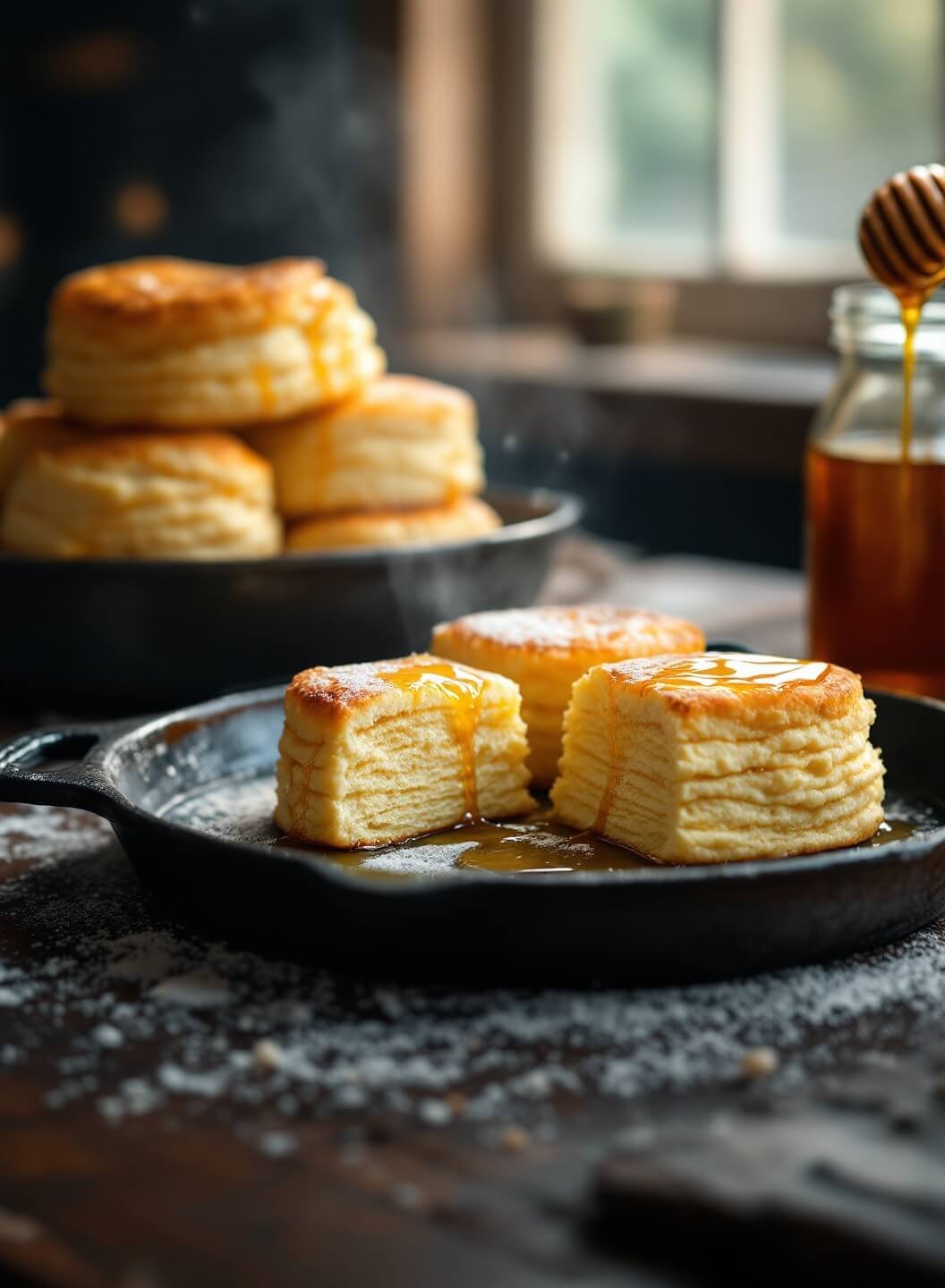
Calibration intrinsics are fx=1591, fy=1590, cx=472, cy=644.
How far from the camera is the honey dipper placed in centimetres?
130

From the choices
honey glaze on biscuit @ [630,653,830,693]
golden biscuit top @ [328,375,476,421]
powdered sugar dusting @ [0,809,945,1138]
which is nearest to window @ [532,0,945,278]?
golden biscuit top @ [328,375,476,421]

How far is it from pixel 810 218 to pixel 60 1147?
3.69 metres

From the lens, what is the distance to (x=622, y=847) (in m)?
1.08

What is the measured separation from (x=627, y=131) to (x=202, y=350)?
10.6ft

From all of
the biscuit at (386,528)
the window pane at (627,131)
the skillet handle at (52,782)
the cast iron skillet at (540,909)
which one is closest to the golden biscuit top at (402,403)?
the biscuit at (386,528)

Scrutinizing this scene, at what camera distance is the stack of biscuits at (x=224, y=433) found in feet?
5.28

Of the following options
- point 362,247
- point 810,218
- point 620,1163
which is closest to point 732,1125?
point 620,1163

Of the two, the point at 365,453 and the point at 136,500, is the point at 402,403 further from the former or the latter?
the point at 136,500

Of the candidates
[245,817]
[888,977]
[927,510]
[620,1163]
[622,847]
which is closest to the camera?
[620,1163]

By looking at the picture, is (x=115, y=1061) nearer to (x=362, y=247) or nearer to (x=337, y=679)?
(x=337, y=679)

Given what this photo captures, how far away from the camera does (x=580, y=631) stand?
50.8 inches

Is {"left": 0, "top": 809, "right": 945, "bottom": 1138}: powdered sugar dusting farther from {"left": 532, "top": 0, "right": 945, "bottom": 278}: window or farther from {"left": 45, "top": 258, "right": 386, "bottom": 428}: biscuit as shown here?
{"left": 532, "top": 0, "right": 945, "bottom": 278}: window

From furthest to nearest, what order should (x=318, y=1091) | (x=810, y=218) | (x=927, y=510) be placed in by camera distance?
1. (x=810, y=218)
2. (x=927, y=510)
3. (x=318, y=1091)

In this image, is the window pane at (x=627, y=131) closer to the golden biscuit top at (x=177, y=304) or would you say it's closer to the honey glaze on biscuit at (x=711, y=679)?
the golden biscuit top at (x=177, y=304)
